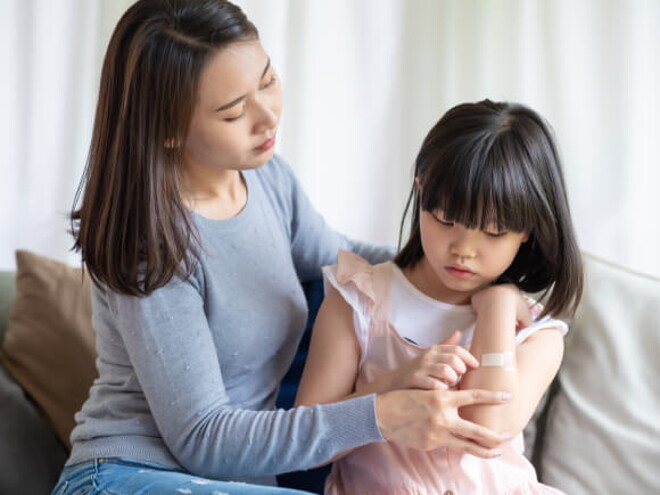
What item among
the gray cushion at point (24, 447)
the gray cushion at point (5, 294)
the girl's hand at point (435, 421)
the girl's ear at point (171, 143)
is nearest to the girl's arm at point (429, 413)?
the girl's hand at point (435, 421)

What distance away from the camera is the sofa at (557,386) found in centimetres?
157

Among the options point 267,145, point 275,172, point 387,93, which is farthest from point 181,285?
point 387,93

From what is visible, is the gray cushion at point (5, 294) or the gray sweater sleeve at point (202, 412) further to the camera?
the gray cushion at point (5, 294)

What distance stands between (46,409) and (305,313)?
68cm

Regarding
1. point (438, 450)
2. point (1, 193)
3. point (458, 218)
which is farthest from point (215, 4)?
point (1, 193)

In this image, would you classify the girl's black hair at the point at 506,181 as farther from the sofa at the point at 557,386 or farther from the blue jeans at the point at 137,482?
the blue jeans at the point at 137,482

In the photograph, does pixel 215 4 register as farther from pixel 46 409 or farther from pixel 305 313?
pixel 46 409

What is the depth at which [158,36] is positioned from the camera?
1253 mm

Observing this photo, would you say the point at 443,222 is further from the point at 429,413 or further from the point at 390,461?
the point at 390,461

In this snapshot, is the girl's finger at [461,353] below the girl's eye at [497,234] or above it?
below

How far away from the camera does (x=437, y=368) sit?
47.6 inches

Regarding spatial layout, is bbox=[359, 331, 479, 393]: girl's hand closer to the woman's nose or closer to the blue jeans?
the blue jeans

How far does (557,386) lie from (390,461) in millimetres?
507

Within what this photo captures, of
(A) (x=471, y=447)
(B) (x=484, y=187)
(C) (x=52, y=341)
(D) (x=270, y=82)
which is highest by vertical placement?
(D) (x=270, y=82)
